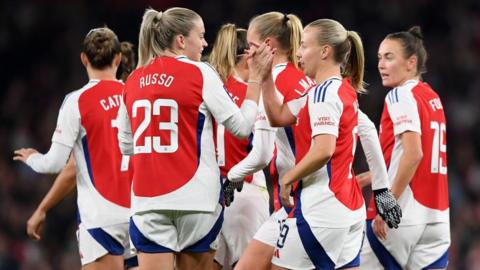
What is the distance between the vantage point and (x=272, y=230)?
6102 millimetres

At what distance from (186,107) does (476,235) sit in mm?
8254

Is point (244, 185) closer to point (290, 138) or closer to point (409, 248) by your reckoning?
point (290, 138)

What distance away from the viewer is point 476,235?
12.9 metres

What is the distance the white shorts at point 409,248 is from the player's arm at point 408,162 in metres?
0.33

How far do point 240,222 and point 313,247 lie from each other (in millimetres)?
1269

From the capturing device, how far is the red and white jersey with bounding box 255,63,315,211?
6.03 meters

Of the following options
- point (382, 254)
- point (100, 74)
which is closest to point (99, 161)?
point (100, 74)

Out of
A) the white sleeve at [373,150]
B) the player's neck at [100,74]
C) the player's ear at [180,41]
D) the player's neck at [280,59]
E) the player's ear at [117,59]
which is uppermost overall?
the player's ear at [180,41]

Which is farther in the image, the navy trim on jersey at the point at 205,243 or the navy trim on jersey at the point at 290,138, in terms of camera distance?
the navy trim on jersey at the point at 290,138

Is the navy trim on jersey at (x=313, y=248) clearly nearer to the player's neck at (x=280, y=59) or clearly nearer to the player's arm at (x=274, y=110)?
the player's arm at (x=274, y=110)

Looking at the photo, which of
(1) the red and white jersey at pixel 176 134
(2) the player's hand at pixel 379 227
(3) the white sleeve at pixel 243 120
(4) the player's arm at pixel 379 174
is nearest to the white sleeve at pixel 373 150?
(4) the player's arm at pixel 379 174

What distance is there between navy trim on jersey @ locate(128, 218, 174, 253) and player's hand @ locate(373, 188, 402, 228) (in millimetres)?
1422

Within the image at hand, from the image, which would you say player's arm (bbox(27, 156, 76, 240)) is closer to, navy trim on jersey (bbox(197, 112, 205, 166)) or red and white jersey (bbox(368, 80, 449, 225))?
navy trim on jersey (bbox(197, 112, 205, 166))

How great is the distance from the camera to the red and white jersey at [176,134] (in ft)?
18.2
